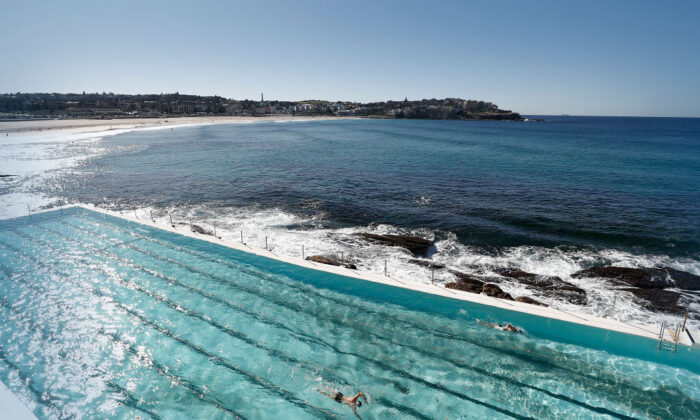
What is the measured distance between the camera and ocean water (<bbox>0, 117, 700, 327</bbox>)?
51.9 feet

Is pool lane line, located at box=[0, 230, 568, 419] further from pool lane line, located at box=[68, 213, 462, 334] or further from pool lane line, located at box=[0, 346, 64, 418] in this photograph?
pool lane line, located at box=[0, 346, 64, 418]

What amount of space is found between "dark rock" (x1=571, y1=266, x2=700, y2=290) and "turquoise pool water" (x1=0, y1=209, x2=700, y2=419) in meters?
5.18

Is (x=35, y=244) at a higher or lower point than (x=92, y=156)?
lower

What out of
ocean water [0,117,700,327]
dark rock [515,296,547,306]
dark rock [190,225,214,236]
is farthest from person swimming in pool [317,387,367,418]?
dark rock [190,225,214,236]

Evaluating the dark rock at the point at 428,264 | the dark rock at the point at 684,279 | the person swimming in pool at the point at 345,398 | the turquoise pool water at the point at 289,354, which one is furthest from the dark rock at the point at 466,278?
the dark rock at the point at 684,279

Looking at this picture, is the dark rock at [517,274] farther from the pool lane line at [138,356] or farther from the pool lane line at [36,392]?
the pool lane line at [36,392]

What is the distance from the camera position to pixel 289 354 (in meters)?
9.20

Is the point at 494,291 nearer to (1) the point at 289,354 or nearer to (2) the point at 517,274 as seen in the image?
(2) the point at 517,274

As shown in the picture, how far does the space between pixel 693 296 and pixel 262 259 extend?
17781 millimetres

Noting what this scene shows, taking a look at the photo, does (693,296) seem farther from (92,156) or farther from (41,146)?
(41,146)

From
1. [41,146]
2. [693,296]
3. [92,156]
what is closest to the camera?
[693,296]

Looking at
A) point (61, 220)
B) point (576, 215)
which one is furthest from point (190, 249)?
point (576, 215)

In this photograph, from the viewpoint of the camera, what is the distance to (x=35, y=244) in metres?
15.5

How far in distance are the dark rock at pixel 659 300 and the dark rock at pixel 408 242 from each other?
827cm
